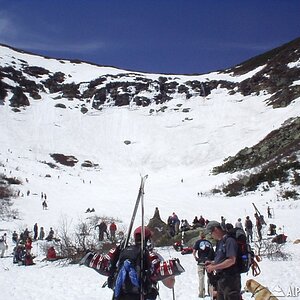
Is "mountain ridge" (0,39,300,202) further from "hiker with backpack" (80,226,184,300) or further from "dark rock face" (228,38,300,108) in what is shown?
"hiker with backpack" (80,226,184,300)

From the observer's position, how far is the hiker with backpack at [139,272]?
4.19 metres

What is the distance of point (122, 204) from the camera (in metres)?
31.1

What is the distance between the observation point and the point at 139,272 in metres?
4.26

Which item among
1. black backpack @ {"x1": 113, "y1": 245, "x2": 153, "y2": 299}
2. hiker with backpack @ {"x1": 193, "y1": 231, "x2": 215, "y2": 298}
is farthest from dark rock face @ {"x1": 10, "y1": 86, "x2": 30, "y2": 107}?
black backpack @ {"x1": 113, "y1": 245, "x2": 153, "y2": 299}

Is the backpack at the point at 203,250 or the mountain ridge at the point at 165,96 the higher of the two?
the mountain ridge at the point at 165,96

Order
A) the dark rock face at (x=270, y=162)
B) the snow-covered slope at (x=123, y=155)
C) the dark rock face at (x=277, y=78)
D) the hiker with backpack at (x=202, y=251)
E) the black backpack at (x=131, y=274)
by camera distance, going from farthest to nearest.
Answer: the dark rock face at (x=277, y=78) < the dark rock face at (x=270, y=162) < the snow-covered slope at (x=123, y=155) < the hiker with backpack at (x=202, y=251) < the black backpack at (x=131, y=274)

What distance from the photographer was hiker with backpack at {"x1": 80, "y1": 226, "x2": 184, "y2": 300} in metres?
4.19

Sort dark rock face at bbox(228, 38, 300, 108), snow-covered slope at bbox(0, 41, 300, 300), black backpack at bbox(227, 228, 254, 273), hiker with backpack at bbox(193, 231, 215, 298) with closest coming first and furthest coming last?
black backpack at bbox(227, 228, 254, 273), hiker with backpack at bbox(193, 231, 215, 298), snow-covered slope at bbox(0, 41, 300, 300), dark rock face at bbox(228, 38, 300, 108)

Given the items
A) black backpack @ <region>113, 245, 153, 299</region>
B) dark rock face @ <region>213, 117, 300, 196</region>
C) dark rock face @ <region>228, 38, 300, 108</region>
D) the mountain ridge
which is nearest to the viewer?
black backpack @ <region>113, 245, 153, 299</region>

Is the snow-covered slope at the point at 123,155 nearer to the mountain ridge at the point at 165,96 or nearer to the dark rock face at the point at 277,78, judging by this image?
the mountain ridge at the point at 165,96

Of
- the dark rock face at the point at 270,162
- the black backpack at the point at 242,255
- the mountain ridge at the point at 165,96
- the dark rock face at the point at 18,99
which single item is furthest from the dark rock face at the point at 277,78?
the black backpack at the point at 242,255

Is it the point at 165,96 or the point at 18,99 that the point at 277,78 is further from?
Answer: the point at 18,99

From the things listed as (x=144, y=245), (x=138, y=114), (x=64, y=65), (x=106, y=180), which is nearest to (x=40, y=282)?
(x=144, y=245)

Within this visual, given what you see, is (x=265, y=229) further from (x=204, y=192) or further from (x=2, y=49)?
(x=2, y=49)
